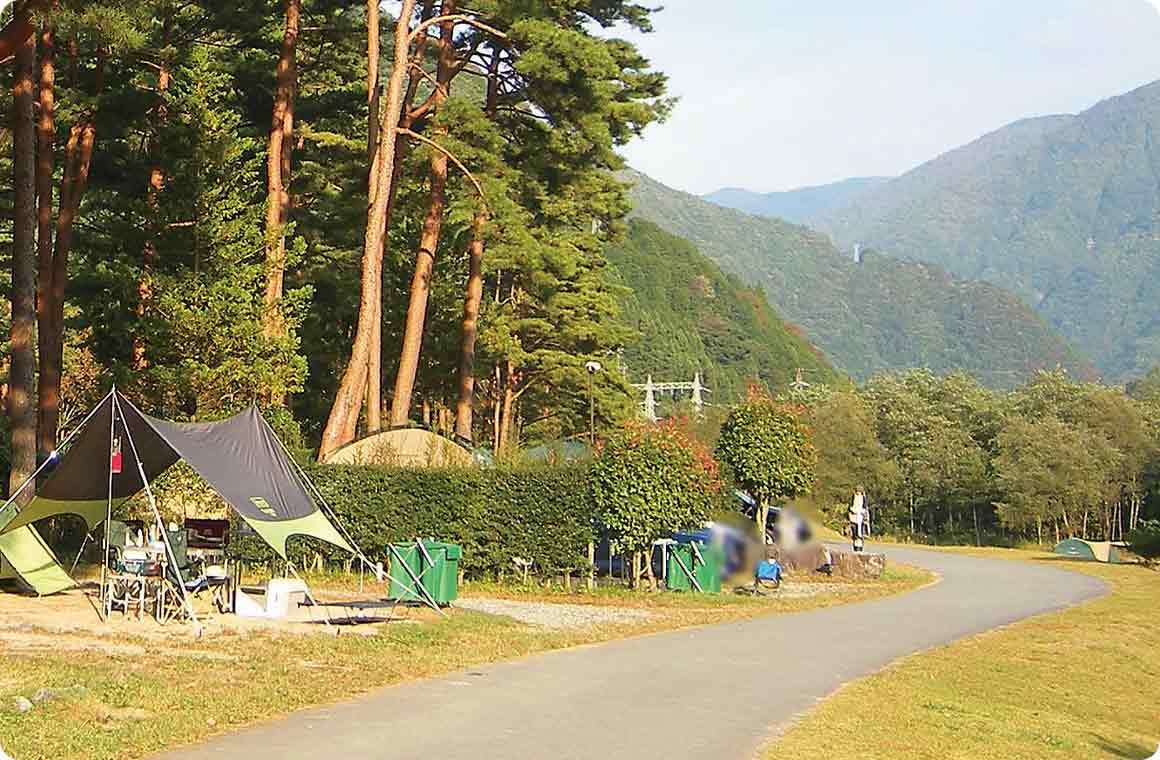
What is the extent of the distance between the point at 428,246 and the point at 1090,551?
2534 centimetres

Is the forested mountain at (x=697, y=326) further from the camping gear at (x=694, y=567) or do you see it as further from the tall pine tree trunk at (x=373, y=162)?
the camping gear at (x=694, y=567)

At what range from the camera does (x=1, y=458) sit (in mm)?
21438

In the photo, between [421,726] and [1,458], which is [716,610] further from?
[1,458]

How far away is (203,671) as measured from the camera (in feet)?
34.1

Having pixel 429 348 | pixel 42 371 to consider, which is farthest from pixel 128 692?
pixel 429 348

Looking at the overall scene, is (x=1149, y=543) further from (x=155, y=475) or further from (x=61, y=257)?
(x=61, y=257)

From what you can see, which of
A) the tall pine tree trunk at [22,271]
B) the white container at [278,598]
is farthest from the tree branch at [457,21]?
the white container at [278,598]

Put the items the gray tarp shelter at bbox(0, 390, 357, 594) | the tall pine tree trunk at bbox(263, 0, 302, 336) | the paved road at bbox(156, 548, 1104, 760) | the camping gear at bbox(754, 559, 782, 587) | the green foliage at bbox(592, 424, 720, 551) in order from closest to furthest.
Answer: the paved road at bbox(156, 548, 1104, 760), the gray tarp shelter at bbox(0, 390, 357, 594), the green foliage at bbox(592, 424, 720, 551), the camping gear at bbox(754, 559, 782, 587), the tall pine tree trunk at bbox(263, 0, 302, 336)

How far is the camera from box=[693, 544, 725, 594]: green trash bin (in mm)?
19891

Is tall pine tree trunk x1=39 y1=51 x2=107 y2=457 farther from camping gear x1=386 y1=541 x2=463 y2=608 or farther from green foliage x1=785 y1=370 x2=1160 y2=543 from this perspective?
green foliage x1=785 y1=370 x2=1160 y2=543

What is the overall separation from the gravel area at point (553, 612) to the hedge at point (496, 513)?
1827 millimetres

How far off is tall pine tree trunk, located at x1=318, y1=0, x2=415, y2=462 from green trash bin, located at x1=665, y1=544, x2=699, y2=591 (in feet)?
20.5

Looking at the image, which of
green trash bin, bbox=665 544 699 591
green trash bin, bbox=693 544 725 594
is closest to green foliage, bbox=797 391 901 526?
green trash bin, bbox=693 544 725 594

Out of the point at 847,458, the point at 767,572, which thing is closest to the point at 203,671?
the point at 767,572
